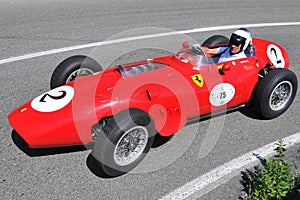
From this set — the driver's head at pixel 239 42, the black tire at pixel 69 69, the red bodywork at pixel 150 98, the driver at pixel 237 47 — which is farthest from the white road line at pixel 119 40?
the driver's head at pixel 239 42

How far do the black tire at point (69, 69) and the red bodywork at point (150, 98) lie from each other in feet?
1.57

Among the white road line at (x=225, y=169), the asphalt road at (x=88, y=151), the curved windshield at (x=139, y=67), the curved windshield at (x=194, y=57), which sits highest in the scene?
the curved windshield at (x=194, y=57)

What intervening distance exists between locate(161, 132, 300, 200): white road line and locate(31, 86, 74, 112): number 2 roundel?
1768 mm

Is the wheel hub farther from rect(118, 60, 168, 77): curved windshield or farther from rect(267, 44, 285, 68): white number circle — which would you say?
rect(267, 44, 285, 68): white number circle

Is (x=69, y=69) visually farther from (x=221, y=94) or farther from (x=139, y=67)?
(x=221, y=94)

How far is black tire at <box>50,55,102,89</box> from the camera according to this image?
19.1ft

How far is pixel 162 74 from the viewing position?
549 centimetres

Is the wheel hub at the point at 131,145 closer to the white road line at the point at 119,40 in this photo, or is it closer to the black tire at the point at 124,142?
the black tire at the point at 124,142

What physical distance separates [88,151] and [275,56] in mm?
3452

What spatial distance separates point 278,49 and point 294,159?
6.97 feet

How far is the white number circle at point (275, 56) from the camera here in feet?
20.6

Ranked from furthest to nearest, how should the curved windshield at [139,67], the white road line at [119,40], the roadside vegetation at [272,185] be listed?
1. the white road line at [119,40]
2. the curved windshield at [139,67]
3. the roadside vegetation at [272,185]

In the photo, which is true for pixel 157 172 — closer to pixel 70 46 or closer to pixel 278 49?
pixel 278 49

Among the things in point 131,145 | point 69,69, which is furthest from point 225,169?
point 69,69
